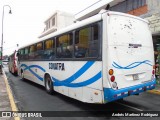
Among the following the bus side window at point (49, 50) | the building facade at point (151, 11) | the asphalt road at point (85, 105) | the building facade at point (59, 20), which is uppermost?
the building facade at point (59, 20)

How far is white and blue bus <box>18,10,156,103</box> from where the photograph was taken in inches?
250

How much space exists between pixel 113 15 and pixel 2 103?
5.47m

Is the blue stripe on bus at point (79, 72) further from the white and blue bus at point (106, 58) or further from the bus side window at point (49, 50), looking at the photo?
the bus side window at point (49, 50)

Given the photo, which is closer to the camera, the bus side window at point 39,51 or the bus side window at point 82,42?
the bus side window at point 82,42

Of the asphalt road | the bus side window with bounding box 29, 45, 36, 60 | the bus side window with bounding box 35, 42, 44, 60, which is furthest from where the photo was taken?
the bus side window with bounding box 29, 45, 36, 60

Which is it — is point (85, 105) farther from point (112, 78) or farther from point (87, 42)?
point (87, 42)

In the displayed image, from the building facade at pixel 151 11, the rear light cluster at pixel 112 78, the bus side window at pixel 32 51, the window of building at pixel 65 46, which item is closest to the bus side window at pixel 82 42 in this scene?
the window of building at pixel 65 46

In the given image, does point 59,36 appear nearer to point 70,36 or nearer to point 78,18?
point 70,36

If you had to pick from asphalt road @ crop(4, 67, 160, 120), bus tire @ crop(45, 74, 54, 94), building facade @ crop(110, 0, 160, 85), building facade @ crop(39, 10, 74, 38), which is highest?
building facade @ crop(39, 10, 74, 38)

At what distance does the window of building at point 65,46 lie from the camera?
8133 millimetres

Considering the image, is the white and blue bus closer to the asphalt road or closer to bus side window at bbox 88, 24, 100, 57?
bus side window at bbox 88, 24, 100, 57

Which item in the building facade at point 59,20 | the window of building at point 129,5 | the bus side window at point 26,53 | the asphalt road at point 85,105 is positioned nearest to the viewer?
the asphalt road at point 85,105

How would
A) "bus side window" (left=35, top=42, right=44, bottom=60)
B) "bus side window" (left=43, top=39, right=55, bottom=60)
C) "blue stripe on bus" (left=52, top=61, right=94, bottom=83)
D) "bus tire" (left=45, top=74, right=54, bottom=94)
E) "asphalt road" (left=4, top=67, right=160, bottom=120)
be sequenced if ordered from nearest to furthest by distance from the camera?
"blue stripe on bus" (left=52, top=61, right=94, bottom=83), "asphalt road" (left=4, top=67, right=160, bottom=120), "bus side window" (left=43, top=39, right=55, bottom=60), "bus tire" (left=45, top=74, right=54, bottom=94), "bus side window" (left=35, top=42, right=44, bottom=60)

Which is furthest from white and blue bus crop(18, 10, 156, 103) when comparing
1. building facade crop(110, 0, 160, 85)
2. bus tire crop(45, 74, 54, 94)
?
building facade crop(110, 0, 160, 85)
